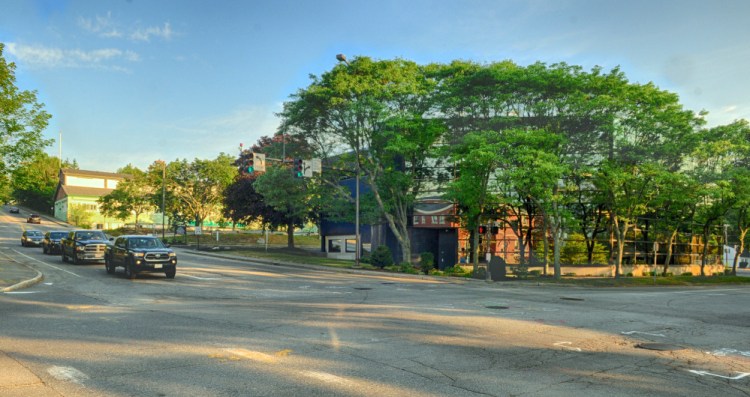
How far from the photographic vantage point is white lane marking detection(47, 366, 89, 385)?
698 centimetres

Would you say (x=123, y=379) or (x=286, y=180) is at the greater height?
(x=286, y=180)

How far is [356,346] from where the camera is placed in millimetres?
A: 9492

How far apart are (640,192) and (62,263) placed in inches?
1306

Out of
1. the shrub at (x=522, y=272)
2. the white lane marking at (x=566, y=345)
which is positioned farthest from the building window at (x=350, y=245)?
the white lane marking at (x=566, y=345)

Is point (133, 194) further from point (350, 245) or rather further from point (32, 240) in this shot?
point (350, 245)

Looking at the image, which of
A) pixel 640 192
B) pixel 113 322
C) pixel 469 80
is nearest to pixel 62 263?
pixel 113 322

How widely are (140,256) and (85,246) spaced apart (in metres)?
8.18

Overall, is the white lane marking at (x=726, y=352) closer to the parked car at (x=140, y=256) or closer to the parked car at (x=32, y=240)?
the parked car at (x=140, y=256)

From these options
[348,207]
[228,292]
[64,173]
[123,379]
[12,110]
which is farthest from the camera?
[64,173]

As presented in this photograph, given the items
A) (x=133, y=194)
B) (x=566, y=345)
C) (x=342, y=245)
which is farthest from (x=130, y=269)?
(x=133, y=194)

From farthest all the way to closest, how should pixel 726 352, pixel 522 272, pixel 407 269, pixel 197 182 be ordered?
pixel 197 182
pixel 522 272
pixel 407 269
pixel 726 352

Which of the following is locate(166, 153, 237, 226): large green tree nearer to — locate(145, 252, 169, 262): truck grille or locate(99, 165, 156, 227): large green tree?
locate(99, 165, 156, 227): large green tree

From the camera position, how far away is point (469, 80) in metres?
31.7

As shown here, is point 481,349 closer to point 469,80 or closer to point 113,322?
point 113,322
